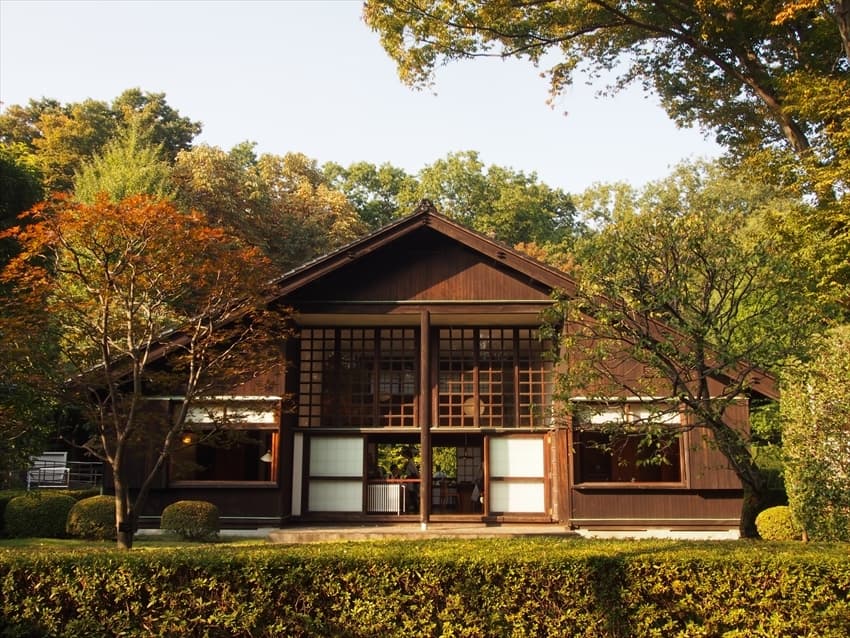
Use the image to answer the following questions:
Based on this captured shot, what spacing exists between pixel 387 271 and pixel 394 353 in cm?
219

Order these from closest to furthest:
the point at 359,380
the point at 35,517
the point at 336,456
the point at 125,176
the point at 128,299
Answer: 1. the point at 128,299
2. the point at 35,517
3. the point at 336,456
4. the point at 359,380
5. the point at 125,176

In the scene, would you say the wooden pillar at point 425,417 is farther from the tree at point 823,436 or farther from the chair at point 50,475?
the chair at point 50,475

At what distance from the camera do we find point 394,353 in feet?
66.2

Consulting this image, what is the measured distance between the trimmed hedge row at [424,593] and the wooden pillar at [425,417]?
9501mm

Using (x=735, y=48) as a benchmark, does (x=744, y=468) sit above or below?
below

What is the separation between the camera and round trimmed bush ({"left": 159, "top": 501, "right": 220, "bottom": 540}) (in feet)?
55.7

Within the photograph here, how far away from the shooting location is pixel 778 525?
15641 mm

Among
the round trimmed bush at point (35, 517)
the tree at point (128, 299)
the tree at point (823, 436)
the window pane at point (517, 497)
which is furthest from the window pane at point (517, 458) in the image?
the round trimmed bush at point (35, 517)

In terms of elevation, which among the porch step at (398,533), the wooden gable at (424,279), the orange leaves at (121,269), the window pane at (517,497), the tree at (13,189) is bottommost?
the porch step at (398,533)

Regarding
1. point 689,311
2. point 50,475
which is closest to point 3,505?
point 50,475

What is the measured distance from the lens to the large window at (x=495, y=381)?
19625 mm

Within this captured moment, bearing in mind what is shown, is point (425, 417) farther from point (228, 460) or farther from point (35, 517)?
point (35, 517)

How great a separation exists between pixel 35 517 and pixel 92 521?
4.37ft

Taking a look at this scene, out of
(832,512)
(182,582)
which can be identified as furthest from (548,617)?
(832,512)
